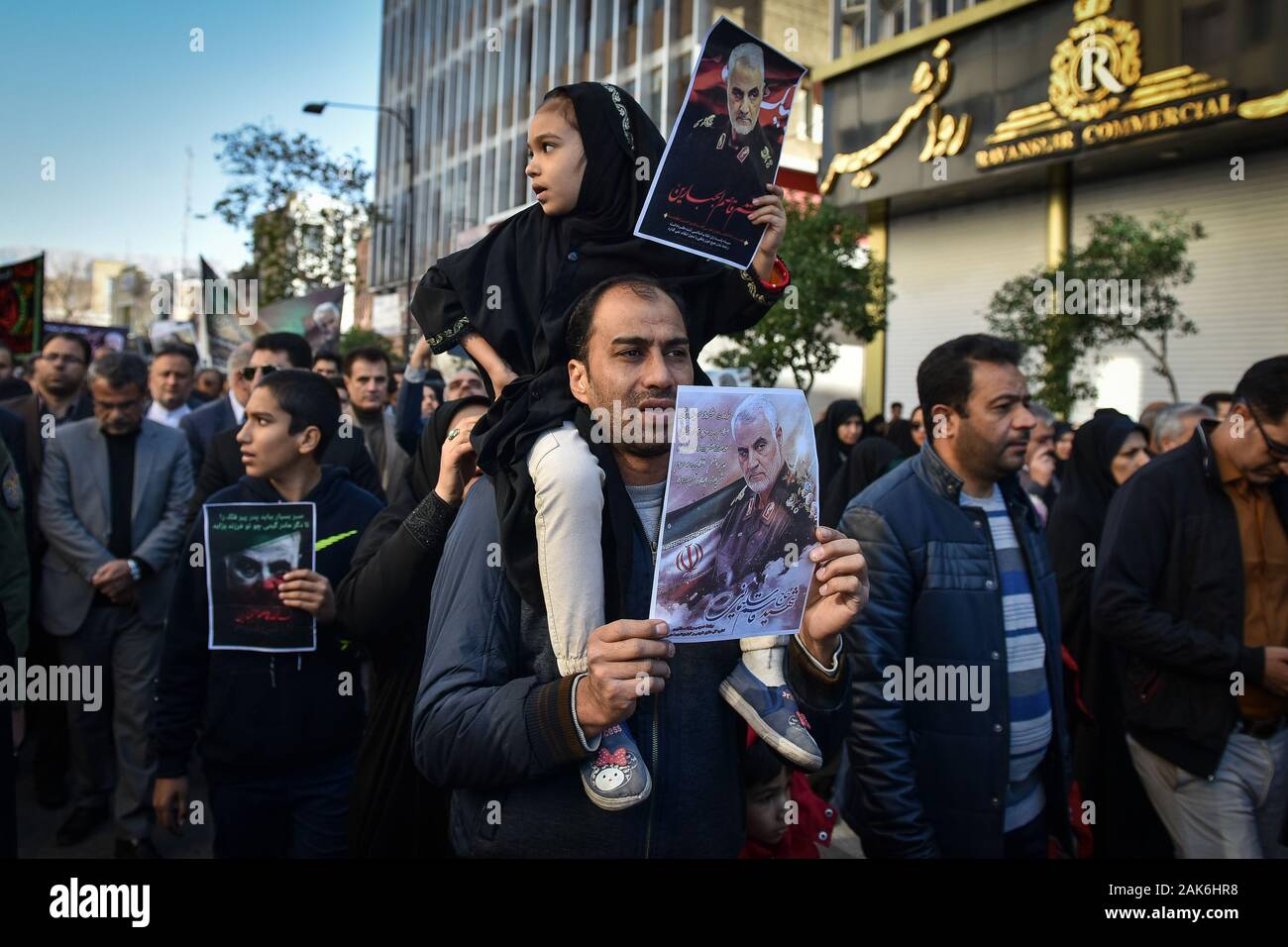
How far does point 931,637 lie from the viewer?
2.78 meters

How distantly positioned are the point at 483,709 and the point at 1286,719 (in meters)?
2.99

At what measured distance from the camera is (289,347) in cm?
600

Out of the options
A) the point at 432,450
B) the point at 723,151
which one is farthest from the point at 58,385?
the point at 723,151

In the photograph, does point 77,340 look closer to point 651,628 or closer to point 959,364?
point 959,364

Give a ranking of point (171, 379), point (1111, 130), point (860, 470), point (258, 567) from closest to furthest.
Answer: point (258, 567) < point (860, 470) < point (171, 379) < point (1111, 130)

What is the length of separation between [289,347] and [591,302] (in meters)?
4.68

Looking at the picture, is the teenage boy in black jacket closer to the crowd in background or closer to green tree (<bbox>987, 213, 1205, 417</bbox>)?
the crowd in background

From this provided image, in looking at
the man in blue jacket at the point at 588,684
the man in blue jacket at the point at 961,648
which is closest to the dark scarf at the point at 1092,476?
the man in blue jacket at the point at 961,648

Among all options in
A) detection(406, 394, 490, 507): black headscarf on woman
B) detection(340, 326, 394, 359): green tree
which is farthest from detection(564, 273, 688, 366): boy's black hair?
detection(340, 326, 394, 359): green tree

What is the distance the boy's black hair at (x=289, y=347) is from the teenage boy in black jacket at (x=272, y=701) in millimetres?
2807

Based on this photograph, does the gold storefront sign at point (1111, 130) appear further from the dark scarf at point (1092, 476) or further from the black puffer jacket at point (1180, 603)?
the black puffer jacket at point (1180, 603)

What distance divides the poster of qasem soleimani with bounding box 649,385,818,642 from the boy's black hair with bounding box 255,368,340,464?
2157 mm

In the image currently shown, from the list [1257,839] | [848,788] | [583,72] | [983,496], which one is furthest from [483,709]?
[583,72]

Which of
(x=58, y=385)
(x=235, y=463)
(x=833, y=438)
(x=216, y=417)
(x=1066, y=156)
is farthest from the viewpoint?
(x=1066, y=156)
